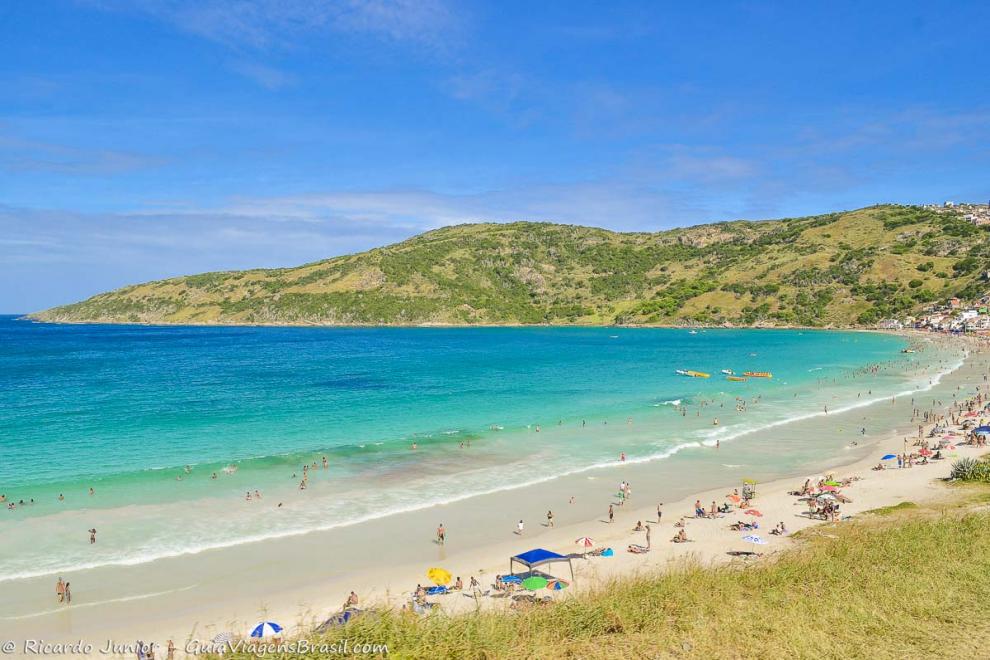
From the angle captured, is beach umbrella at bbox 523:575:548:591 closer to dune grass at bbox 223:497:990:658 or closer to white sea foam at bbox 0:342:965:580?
dune grass at bbox 223:497:990:658

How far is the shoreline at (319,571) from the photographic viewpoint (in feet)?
57.2

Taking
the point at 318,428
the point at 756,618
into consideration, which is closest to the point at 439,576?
the point at 756,618

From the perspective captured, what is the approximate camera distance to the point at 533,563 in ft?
64.9

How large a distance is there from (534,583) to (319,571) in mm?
7618

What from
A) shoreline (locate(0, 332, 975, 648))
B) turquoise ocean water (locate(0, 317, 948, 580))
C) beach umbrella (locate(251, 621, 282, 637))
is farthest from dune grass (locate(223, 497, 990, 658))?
turquoise ocean water (locate(0, 317, 948, 580))

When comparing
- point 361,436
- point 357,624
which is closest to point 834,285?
point 361,436

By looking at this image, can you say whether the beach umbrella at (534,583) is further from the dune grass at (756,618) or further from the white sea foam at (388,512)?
the white sea foam at (388,512)

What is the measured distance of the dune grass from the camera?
9312 mm

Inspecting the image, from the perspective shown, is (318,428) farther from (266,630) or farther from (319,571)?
(266,630)

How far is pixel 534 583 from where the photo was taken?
61.2 ft

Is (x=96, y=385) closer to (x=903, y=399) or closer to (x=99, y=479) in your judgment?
(x=99, y=479)

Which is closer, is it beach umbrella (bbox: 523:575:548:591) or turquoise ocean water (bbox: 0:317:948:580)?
beach umbrella (bbox: 523:575:548:591)

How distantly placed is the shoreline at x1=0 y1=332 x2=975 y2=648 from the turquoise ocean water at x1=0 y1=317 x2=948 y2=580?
4.53 ft

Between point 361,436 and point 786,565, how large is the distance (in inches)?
1268
